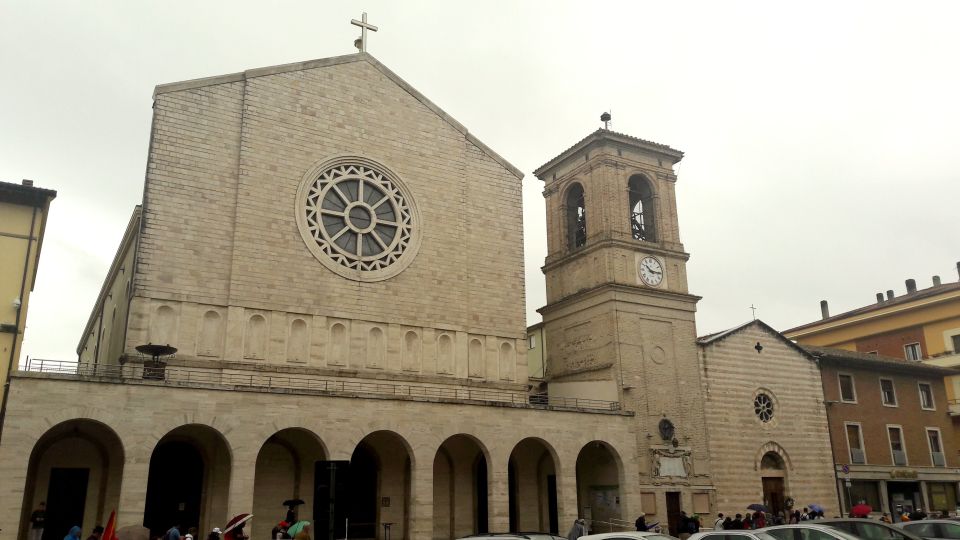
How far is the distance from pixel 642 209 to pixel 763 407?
32.6 feet

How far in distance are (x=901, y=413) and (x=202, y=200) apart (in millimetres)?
32791

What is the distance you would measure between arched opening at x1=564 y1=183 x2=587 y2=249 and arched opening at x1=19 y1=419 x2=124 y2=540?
67.6 feet

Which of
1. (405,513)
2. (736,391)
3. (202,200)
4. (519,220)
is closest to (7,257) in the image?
(202,200)

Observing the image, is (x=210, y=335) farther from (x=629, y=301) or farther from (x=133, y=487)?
(x=629, y=301)

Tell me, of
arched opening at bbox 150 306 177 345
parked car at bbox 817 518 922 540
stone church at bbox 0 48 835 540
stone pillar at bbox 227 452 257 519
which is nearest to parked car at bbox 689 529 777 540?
parked car at bbox 817 518 922 540

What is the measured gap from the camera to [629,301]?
1241 inches

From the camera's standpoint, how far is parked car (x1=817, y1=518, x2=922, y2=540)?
15.1 m

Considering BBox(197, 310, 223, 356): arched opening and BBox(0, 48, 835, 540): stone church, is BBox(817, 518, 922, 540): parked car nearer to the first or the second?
BBox(0, 48, 835, 540): stone church

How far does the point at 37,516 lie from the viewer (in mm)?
20453

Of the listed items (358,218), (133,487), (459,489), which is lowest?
(459,489)

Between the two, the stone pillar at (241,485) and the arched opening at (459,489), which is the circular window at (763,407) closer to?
the arched opening at (459,489)

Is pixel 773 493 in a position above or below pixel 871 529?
above

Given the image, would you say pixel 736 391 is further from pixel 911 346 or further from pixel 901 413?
pixel 911 346

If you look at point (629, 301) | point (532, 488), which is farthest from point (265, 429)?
point (629, 301)
